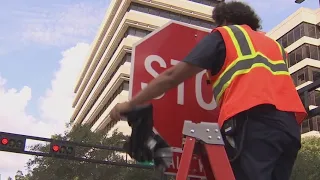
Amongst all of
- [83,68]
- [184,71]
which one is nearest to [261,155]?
[184,71]

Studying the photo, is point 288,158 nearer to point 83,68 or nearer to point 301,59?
point 301,59

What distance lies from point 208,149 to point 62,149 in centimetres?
1614

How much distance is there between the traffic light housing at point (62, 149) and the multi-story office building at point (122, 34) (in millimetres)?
26122

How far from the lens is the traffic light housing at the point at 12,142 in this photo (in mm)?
16278

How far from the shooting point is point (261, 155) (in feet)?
6.04

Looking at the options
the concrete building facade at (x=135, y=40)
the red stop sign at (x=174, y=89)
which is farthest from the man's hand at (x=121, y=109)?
the concrete building facade at (x=135, y=40)

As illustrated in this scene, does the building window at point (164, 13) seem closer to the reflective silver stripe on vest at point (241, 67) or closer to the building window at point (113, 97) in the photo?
the building window at point (113, 97)

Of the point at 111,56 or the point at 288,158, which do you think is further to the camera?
the point at 111,56

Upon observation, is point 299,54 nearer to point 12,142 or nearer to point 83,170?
point 83,170

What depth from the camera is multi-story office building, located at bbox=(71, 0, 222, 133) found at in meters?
50.4

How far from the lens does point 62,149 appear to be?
17312 millimetres

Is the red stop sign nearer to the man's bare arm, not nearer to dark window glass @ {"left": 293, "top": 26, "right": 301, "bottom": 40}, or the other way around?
the man's bare arm

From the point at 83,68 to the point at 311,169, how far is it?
5869 cm

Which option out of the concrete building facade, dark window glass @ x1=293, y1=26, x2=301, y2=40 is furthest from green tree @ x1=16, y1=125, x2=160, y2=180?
dark window glass @ x1=293, y1=26, x2=301, y2=40
